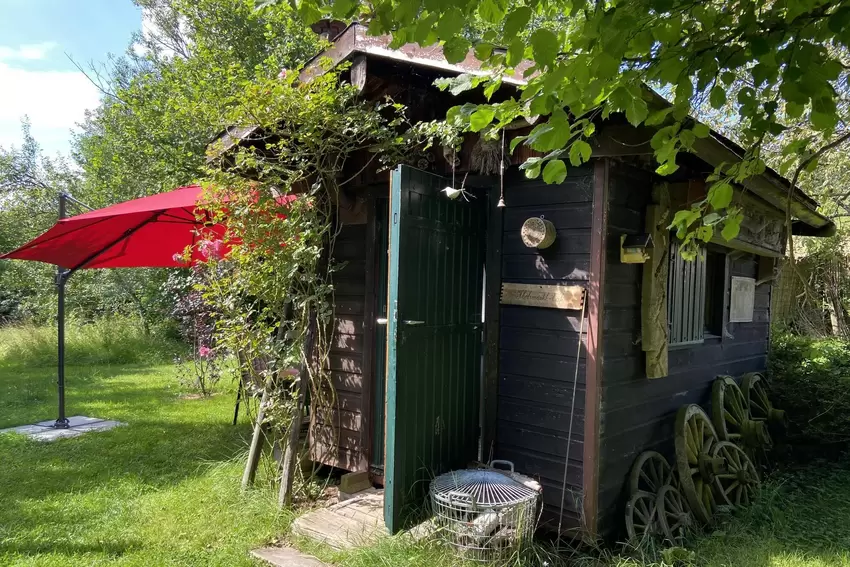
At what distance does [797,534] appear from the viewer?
12.1 ft

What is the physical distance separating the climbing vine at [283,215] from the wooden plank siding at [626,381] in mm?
1489

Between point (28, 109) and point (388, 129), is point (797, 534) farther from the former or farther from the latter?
point (28, 109)

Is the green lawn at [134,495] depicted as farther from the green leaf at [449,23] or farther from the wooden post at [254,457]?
the green leaf at [449,23]

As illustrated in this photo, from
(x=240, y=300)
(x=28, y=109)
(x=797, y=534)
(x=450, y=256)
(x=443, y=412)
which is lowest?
(x=797, y=534)

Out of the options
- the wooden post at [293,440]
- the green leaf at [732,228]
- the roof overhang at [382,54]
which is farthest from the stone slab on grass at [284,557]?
the roof overhang at [382,54]

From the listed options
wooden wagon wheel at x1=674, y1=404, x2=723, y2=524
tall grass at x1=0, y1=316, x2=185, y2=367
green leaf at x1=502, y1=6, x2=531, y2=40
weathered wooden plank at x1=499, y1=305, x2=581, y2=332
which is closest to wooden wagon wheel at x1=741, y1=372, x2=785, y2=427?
wooden wagon wheel at x1=674, y1=404, x2=723, y2=524

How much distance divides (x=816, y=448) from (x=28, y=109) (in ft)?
81.1

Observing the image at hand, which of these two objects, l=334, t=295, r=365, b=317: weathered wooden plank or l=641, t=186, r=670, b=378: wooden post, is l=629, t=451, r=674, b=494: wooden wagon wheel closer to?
l=641, t=186, r=670, b=378: wooden post

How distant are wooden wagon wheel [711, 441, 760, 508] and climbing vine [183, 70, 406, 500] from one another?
304 cm

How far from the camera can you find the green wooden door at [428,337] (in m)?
3.00

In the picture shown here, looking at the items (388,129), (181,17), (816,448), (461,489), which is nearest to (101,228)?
(388,129)

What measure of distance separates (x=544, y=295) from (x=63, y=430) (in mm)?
5222

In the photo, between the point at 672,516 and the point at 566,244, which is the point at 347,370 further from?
the point at 672,516

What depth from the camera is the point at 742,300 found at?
17.1ft
